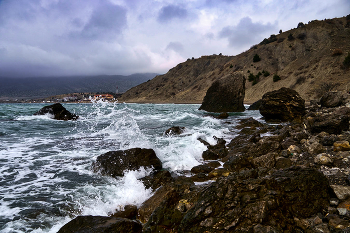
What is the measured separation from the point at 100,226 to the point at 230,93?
27.2 meters

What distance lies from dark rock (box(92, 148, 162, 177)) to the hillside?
115 ft

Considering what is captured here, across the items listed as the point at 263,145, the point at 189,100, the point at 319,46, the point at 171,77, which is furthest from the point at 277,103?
the point at 171,77

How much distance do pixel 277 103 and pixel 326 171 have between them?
41.8 ft

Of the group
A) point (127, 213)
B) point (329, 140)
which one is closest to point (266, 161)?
point (329, 140)

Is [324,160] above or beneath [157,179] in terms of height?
above

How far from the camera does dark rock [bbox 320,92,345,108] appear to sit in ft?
54.2

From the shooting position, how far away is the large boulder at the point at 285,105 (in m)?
15.1

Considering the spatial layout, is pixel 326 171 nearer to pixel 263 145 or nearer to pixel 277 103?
pixel 263 145

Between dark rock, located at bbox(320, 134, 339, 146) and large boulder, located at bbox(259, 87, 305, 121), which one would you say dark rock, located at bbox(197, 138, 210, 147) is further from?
large boulder, located at bbox(259, 87, 305, 121)

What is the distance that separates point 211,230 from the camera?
2.58 meters

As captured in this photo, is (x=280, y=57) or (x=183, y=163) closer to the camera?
(x=183, y=163)

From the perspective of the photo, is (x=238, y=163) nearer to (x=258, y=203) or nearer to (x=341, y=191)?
(x=341, y=191)

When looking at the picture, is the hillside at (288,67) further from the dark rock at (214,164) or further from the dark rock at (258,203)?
the dark rock at (258,203)

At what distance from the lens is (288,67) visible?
49.9 metres
